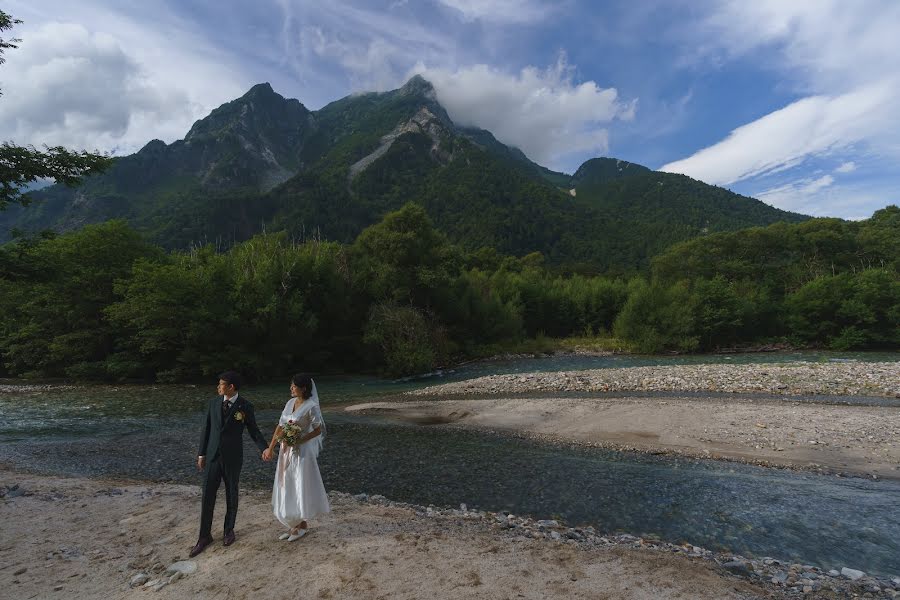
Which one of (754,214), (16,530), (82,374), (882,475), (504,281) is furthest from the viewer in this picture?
(754,214)

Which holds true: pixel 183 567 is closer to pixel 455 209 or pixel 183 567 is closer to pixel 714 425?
pixel 714 425

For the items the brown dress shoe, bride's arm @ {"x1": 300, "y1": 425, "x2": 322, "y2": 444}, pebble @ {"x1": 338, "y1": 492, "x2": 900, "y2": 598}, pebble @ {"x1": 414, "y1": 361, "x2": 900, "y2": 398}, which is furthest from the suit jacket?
pebble @ {"x1": 414, "y1": 361, "x2": 900, "y2": 398}

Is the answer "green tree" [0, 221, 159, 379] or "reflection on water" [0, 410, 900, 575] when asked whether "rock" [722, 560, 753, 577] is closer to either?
"reflection on water" [0, 410, 900, 575]

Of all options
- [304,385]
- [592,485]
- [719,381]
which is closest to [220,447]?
[304,385]

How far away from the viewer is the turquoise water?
27.2ft

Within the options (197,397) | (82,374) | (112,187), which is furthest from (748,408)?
(112,187)

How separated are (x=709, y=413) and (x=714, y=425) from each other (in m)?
1.57

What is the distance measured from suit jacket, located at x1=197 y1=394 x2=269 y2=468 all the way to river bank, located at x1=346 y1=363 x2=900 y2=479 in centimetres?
1120

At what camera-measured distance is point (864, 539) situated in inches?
315

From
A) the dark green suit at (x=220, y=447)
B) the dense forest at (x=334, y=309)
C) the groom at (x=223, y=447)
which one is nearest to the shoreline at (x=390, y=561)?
the groom at (x=223, y=447)

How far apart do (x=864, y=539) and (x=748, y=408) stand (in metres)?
10.2

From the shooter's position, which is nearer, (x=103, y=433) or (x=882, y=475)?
(x=882, y=475)

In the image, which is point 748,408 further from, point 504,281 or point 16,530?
point 504,281

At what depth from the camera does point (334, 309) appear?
130ft
